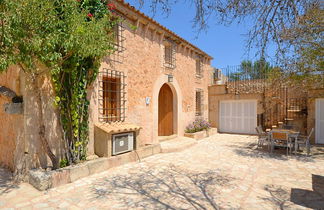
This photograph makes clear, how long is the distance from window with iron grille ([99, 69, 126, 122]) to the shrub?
465 cm

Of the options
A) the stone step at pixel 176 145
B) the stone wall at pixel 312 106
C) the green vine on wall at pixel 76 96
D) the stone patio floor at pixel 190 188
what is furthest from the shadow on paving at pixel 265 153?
the green vine on wall at pixel 76 96

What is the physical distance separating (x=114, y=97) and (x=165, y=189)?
3.90 m

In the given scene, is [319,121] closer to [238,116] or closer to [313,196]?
[238,116]

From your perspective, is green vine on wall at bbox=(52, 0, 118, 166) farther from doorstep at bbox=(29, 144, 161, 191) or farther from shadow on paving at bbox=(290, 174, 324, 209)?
shadow on paving at bbox=(290, 174, 324, 209)

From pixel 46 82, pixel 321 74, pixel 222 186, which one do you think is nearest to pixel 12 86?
pixel 46 82

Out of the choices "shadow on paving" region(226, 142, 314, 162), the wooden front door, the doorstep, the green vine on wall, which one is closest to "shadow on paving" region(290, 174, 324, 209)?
"shadow on paving" region(226, 142, 314, 162)

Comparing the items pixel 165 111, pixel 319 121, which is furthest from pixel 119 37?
pixel 319 121

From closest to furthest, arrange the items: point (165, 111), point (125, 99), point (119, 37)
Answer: point (119, 37)
point (125, 99)
point (165, 111)

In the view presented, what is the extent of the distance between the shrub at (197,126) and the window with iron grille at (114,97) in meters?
4.65

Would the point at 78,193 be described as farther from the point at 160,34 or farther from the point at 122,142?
the point at 160,34

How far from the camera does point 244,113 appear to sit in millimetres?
12195

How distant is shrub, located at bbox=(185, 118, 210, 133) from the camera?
10541mm

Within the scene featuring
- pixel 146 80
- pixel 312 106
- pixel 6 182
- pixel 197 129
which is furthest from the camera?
pixel 197 129

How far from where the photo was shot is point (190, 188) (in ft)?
14.0
